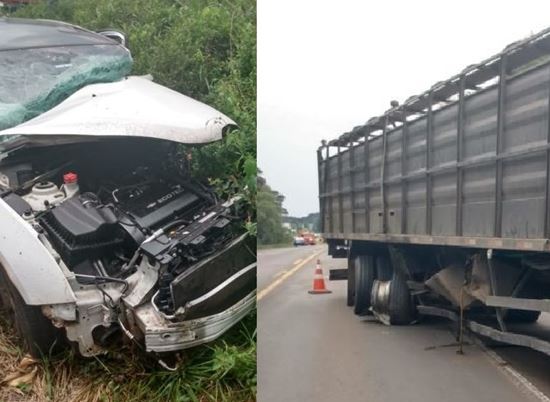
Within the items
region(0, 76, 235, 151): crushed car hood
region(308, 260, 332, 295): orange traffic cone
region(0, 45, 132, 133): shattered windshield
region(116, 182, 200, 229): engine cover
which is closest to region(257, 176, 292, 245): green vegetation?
region(308, 260, 332, 295): orange traffic cone

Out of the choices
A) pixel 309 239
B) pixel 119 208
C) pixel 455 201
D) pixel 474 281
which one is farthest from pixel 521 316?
pixel 119 208

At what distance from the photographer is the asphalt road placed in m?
1.33

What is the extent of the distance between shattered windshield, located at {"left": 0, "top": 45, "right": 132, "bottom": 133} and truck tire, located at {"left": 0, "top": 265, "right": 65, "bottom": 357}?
2.19 ft

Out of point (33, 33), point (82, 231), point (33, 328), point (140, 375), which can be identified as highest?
point (33, 33)

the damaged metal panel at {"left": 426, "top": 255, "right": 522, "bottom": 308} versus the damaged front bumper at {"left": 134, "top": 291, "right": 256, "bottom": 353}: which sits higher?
the damaged metal panel at {"left": 426, "top": 255, "right": 522, "bottom": 308}

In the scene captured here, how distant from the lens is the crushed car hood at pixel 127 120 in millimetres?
1976

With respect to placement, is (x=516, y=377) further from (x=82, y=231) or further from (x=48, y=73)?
(x=48, y=73)

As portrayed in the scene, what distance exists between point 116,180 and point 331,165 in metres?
1.01

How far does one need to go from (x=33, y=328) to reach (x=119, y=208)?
0.53m

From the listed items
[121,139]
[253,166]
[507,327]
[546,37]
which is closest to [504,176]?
[546,37]

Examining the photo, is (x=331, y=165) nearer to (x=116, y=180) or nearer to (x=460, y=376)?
(x=460, y=376)

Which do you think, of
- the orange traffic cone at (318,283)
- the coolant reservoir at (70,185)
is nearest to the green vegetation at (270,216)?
the orange traffic cone at (318,283)

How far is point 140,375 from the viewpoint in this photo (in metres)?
1.97

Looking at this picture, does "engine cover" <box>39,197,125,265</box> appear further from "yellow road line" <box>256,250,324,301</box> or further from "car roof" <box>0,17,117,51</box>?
"car roof" <box>0,17,117,51</box>
